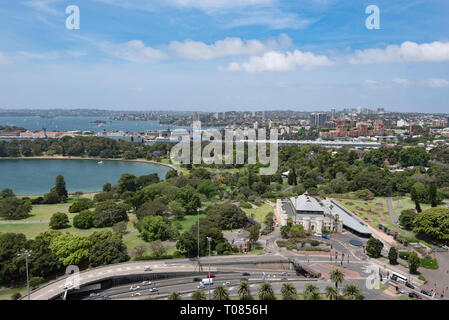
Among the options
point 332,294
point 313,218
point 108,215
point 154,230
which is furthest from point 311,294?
point 108,215

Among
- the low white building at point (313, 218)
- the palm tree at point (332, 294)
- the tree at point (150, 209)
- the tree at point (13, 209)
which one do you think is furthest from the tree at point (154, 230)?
the tree at point (13, 209)

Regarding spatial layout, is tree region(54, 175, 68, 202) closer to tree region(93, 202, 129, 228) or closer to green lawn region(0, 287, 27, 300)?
tree region(93, 202, 129, 228)

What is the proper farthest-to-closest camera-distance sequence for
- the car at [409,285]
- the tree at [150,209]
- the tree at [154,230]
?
the tree at [150,209], the tree at [154,230], the car at [409,285]

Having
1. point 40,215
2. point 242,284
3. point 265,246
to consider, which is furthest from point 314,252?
point 40,215

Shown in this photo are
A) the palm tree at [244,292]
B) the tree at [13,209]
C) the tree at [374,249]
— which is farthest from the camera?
the tree at [13,209]

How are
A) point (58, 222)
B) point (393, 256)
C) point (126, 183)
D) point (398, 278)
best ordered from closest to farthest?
1. point (398, 278)
2. point (393, 256)
3. point (58, 222)
4. point (126, 183)

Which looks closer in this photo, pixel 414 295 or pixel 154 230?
pixel 414 295

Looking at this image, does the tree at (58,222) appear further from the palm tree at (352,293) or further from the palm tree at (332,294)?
the palm tree at (352,293)

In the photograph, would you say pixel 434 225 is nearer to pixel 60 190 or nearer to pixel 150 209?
pixel 150 209
